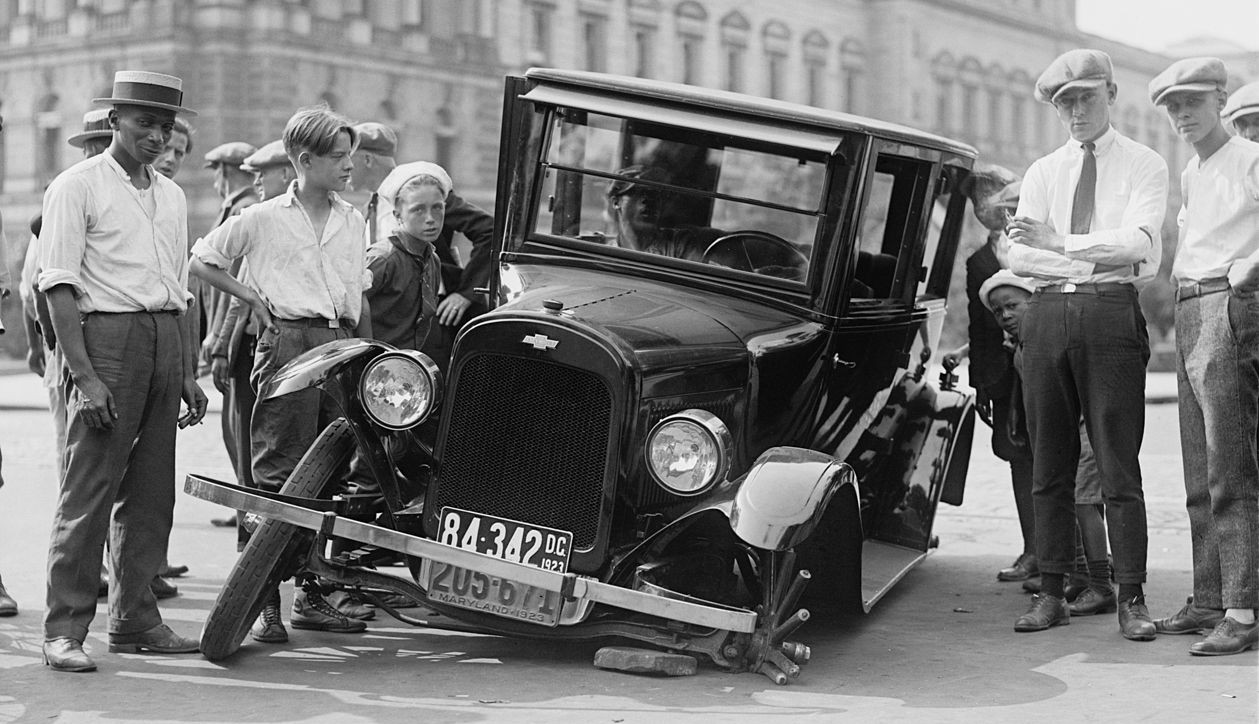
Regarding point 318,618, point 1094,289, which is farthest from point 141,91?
point 1094,289

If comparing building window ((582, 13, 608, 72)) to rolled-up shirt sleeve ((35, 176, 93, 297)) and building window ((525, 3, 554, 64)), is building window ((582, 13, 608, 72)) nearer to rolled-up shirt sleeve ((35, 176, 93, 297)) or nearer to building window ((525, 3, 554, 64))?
building window ((525, 3, 554, 64))

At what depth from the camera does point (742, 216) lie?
6734mm

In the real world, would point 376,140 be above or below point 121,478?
above

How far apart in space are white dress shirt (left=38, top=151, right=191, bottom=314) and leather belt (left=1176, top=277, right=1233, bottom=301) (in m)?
3.80

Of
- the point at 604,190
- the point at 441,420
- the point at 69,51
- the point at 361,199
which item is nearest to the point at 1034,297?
the point at 604,190

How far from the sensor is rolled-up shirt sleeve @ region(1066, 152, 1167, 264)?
627 centimetres

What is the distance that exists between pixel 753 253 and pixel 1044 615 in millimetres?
1879

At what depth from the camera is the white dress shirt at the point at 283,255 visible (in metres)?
6.37

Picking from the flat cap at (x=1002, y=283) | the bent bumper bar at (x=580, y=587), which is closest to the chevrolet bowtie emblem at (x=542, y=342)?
the bent bumper bar at (x=580, y=587)

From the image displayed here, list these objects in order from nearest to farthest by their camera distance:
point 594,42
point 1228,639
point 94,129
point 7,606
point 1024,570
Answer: point 1228,639
point 7,606
point 94,129
point 1024,570
point 594,42

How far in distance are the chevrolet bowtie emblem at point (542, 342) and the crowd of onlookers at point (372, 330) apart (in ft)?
3.56

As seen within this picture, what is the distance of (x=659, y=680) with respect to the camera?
5.61 m

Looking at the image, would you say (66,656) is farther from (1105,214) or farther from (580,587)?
(1105,214)

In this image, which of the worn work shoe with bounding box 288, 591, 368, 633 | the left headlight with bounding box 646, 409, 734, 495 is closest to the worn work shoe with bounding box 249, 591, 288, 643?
the worn work shoe with bounding box 288, 591, 368, 633
